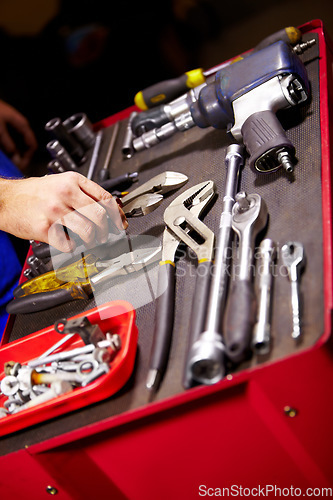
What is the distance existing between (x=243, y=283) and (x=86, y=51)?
1.66m

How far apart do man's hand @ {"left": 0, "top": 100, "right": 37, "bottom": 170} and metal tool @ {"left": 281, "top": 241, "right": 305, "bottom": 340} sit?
42.8 inches

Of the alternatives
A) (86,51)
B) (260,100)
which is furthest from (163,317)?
(86,51)

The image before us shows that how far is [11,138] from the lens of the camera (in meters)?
1.60

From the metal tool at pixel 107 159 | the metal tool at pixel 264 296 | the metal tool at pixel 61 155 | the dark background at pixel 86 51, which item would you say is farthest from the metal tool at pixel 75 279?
the dark background at pixel 86 51

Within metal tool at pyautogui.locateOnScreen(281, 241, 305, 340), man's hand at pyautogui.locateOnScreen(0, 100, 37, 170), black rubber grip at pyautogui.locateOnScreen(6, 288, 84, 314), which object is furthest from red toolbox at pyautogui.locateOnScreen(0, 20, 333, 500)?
man's hand at pyautogui.locateOnScreen(0, 100, 37, 170)

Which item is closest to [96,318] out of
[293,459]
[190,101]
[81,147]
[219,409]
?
[219,409]

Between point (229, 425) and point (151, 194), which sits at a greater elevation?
point (151, 194)

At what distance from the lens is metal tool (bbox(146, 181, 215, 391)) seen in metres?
0.73

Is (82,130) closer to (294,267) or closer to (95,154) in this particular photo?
(95,154)

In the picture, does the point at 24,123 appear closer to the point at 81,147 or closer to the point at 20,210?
the point at 81,147

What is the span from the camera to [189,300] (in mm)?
811

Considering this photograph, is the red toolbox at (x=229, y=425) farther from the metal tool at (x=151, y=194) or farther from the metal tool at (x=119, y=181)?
the metal tool at (x=119, y=181)

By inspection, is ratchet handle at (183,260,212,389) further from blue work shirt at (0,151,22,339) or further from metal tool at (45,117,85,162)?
metal tool at (45,117,85,162)

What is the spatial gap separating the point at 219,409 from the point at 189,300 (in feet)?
0.63
